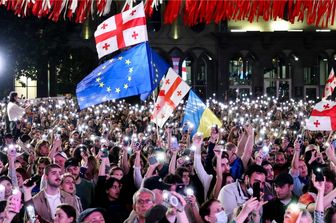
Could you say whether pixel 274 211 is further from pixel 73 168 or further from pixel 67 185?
pixel 73 168

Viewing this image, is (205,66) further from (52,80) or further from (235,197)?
(235,197)

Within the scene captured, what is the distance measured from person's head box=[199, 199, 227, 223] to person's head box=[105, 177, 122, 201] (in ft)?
5.61

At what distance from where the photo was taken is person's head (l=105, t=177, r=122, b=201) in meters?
8.48

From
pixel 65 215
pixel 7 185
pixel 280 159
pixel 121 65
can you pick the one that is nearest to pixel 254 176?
pixel 65 215

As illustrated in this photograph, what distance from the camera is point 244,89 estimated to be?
50.9 metres

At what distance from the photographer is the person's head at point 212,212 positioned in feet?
22.7

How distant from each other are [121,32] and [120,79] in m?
0.65

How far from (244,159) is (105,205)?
10.5 feet

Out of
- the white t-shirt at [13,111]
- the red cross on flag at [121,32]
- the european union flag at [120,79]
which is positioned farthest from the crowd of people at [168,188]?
the white t-shirt at [13,111]

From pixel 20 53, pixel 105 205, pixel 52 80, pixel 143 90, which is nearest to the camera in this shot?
pixel 105 205

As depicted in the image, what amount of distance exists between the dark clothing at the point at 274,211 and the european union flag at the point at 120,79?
8.91 ft

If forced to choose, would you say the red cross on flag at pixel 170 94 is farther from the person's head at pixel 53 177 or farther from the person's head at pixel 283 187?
the person's head at pixel 53 177

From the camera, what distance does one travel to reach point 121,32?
1040cm

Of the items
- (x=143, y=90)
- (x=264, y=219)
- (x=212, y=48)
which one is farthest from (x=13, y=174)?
(x=212, y=48)
